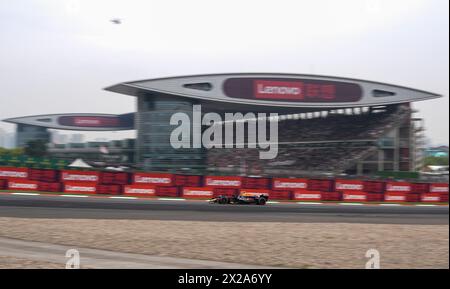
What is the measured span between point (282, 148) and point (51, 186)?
1984 cm

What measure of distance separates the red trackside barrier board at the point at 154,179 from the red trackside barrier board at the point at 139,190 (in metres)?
0.25

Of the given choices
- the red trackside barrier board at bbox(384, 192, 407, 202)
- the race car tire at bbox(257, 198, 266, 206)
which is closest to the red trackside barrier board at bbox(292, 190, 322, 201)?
the race car tire at bbox(257, 198, 266, 206)

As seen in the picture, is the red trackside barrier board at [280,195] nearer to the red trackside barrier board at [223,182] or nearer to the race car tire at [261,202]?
the red trackside barrier board at [223,182]

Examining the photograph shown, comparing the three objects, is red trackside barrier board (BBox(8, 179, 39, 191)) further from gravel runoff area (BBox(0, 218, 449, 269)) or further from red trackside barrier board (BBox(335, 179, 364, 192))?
red trackside barrier board (BBox(335, 179, 364, 192))

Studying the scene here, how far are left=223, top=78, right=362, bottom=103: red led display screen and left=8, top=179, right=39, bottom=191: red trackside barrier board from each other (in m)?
20.6

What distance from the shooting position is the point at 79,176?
22.3 metres

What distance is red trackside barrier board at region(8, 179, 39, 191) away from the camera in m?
21.1

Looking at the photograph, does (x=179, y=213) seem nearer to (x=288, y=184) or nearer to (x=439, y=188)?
(x=288, y=184)

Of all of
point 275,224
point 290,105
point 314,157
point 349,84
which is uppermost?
point 349,84

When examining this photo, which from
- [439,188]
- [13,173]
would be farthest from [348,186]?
[13,173]

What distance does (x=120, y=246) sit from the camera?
914 centimetres

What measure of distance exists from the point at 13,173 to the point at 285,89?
85.2 feet
